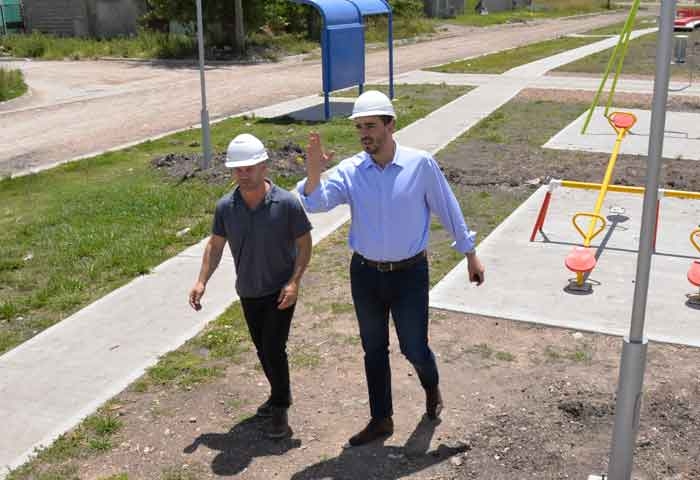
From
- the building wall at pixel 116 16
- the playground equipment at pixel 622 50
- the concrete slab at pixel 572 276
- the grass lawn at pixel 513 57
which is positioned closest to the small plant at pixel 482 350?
the concrete slab at pixel 572 276

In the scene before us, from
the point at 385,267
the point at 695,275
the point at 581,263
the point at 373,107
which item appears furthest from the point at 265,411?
the point at 695,275

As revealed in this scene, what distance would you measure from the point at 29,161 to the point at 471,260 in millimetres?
10669

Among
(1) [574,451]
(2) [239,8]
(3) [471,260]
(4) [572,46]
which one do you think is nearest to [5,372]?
(3) [471,260]

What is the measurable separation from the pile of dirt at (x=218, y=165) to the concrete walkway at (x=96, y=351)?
261 centimetres

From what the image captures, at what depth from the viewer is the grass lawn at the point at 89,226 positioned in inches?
285

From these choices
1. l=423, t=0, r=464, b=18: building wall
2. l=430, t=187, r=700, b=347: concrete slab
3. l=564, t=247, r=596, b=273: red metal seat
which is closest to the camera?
l=430, t=187, r=700, b=347: concrete slab

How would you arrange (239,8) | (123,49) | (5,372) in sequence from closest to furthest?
(5,372) < (239,8) < (123,49)

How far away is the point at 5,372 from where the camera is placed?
18.9 ft

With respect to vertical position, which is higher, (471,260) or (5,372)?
(471,260)

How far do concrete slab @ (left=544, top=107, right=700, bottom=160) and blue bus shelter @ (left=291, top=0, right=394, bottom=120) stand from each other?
450 centimetres

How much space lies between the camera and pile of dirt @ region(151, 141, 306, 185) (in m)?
11.0

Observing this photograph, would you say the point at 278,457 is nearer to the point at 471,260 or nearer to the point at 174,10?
the point at 471,260

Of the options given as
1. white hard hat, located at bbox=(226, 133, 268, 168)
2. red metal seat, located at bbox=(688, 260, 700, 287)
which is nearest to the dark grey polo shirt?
white hard hat, located at bbox=(226, 133, 268, 168)

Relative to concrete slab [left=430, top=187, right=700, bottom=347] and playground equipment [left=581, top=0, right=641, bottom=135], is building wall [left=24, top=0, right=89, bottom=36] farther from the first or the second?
concrete slab [left=430, top=187, right=700, bottom=347]
